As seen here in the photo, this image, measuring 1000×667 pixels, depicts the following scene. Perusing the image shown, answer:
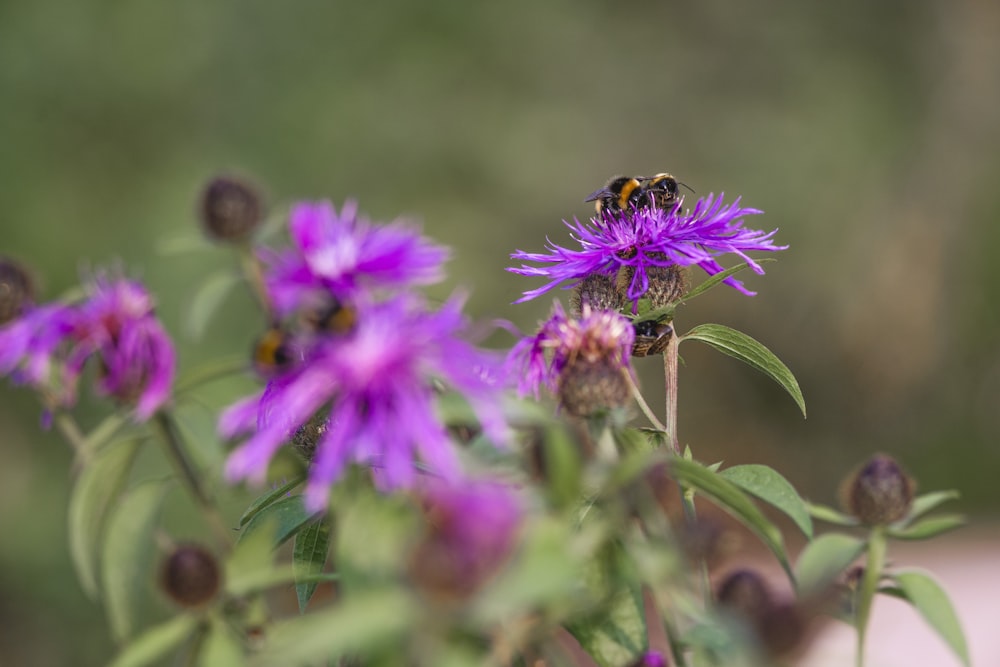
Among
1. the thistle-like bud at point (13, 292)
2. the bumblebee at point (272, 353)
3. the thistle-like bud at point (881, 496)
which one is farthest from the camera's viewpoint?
the thistle-like bud at point (881, 496)

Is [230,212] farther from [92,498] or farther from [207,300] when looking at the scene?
[92,498]

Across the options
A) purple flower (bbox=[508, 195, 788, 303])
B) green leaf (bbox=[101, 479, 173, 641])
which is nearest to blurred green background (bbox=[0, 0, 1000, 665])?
purple flower (bbox=[508, 195, 788, 303])

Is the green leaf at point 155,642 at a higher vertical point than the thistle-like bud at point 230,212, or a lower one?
lower

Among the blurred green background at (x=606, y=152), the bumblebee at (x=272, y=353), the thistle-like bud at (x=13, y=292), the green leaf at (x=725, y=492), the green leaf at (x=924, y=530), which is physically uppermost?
the blurred green background at (x=606, y=152)

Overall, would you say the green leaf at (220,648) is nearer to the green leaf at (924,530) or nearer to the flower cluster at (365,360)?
the flower cluster at (365,360)

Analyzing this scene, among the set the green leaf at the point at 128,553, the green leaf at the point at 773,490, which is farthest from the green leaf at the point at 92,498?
the green leaf at the point at 773,490

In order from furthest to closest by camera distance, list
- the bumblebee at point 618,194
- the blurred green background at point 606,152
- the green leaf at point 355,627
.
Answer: the blurred green background at point 606,152, the bumblebee at point 618,194, the green leaf at point 355,627

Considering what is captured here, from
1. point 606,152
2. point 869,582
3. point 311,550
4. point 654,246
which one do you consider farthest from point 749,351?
point 606,152
